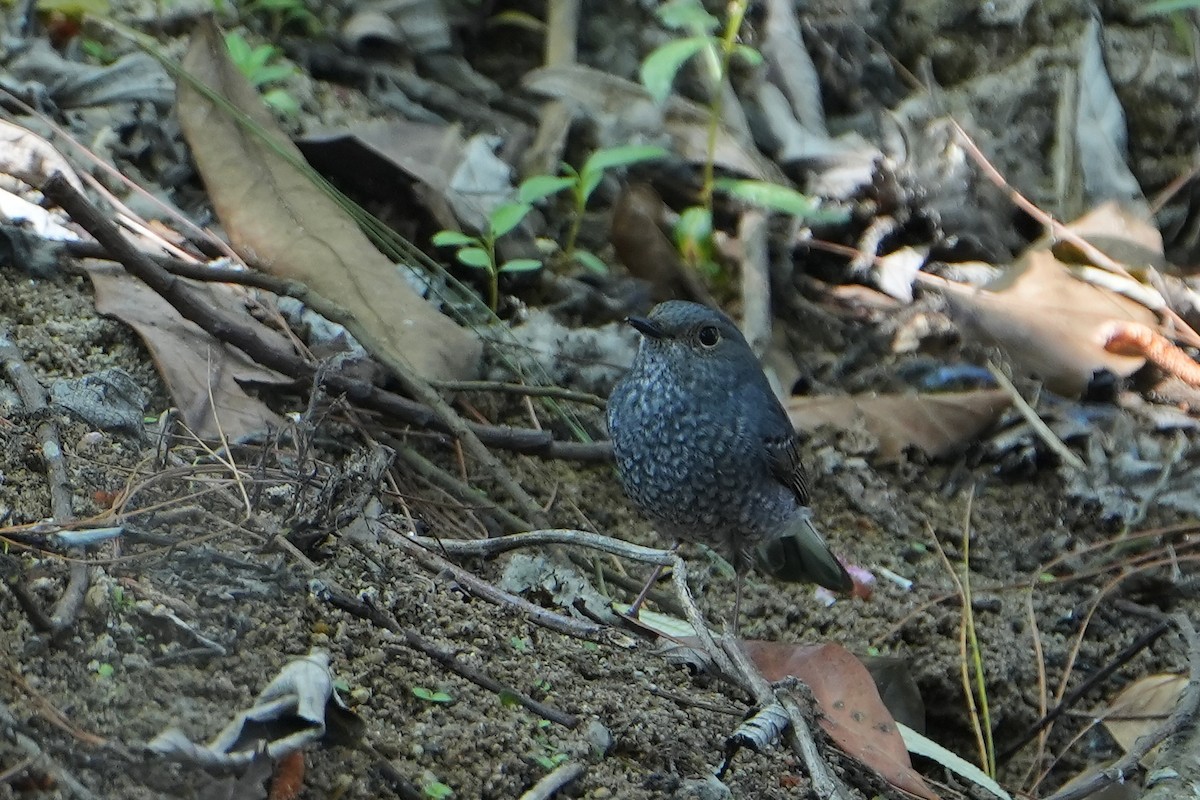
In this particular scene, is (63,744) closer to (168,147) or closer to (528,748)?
(528,748)

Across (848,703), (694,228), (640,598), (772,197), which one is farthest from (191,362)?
(772,197)

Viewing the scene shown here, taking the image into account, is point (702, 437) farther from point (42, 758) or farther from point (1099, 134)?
point (1099, 134)

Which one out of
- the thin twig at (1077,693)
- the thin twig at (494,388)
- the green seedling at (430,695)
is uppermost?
the green seedling at (430,695)

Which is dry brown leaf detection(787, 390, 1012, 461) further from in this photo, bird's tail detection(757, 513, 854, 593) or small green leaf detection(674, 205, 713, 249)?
small green leaf detection(674, 205, 713, 249)

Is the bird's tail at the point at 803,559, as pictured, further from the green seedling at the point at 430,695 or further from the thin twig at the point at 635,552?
the green seedling at the point at 430,695

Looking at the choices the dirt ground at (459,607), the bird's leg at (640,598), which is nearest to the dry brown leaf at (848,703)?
the dirt ground at (459,607)

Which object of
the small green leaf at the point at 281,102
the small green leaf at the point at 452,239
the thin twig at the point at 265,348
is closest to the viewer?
the thin twig at the point at 265,348

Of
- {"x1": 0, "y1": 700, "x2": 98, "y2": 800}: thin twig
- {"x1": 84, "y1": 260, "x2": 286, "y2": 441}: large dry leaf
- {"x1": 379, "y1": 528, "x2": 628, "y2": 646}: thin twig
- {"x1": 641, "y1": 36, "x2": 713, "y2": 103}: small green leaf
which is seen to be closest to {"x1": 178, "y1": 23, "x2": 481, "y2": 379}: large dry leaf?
{"x1": 84, "y1": 260, "x2": 286, "y2": 441}: large dry leaf
